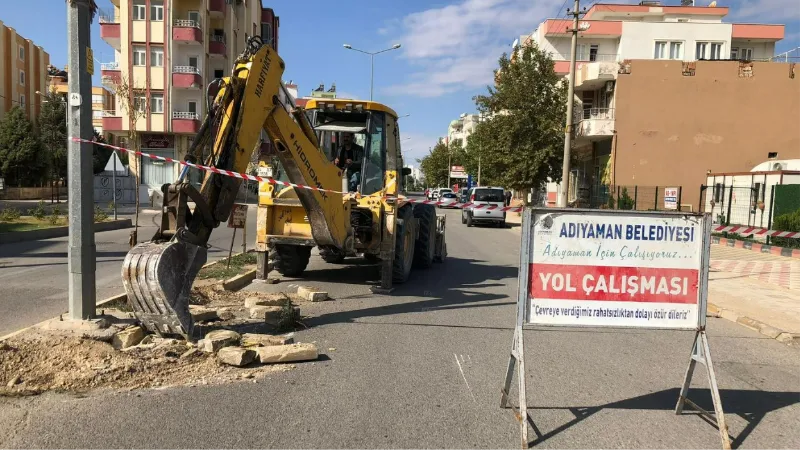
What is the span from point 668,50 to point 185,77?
121 ft

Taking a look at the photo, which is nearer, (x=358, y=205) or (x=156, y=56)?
(x=358, y=205)

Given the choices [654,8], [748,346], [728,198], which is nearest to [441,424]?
[748,346]

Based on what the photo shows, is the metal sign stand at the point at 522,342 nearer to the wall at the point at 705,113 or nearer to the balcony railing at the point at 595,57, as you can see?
the wall at the point at 705,113

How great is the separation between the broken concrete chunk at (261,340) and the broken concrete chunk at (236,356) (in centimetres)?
42

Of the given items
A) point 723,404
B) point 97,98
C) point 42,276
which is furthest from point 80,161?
point 97,98

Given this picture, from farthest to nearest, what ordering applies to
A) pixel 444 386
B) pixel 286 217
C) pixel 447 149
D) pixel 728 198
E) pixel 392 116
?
pixel 447 149
pixel 728 198
pixel 392 116
pixel 286 217
pixel 444 386

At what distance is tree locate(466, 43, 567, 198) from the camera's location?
3353cm

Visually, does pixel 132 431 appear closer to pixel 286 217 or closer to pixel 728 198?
pixel 286 217

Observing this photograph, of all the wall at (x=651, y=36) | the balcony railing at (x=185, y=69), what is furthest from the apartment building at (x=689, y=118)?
the balcony railing at (x=185, y=69)

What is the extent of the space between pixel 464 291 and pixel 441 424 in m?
5.81

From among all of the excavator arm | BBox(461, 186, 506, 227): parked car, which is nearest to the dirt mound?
the excavator arm

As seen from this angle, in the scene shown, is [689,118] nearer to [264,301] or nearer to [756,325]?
[756,325]

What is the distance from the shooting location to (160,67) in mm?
40594

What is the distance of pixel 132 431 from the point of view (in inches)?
154
